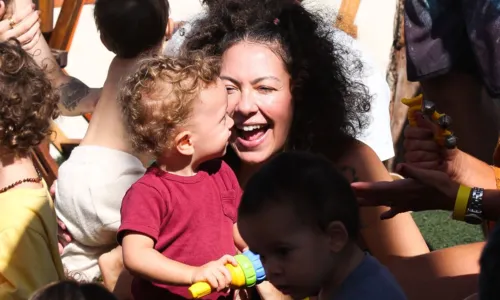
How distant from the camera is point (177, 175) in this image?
3.30 metres

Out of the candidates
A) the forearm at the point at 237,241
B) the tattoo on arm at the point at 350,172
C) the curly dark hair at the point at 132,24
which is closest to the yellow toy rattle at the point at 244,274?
the forearm at the point at 237,241

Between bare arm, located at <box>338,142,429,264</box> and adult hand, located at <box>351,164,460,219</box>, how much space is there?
470 millimetres

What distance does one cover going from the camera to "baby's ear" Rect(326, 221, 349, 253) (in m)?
2.46

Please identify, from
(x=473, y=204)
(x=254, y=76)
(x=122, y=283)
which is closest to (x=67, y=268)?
(x=122, y=283)

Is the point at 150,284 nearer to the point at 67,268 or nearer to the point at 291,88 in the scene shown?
the point at 291,88

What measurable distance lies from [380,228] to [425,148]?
1.46ft

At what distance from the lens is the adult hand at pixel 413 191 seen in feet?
10.1

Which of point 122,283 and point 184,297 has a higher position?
point 184,297

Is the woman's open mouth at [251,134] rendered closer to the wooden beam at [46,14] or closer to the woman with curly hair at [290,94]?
the woman with curly hair at [290,94]

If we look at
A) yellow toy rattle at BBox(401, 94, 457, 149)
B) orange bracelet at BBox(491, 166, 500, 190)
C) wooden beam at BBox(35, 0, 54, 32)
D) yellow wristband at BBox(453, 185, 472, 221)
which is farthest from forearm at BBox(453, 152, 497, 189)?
wooden beam at BBox(35, 0, 54, 32)

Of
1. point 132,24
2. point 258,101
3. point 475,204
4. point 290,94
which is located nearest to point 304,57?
point 290,94

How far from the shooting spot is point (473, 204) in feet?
10.2

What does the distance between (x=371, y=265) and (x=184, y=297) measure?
0.87 meters

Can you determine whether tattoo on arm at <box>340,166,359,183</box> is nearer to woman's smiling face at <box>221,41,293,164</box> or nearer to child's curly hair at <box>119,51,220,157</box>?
woman's smiling face at <box>221,41,293,164</box>
